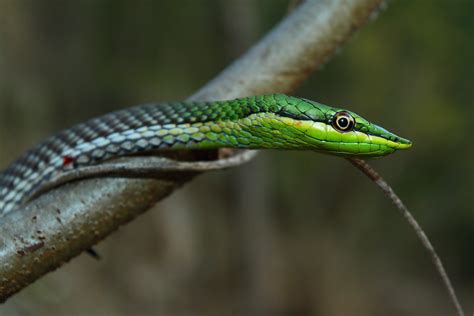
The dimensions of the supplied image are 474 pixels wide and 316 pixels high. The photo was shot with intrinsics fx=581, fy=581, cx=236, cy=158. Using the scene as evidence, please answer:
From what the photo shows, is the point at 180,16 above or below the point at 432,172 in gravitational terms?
above

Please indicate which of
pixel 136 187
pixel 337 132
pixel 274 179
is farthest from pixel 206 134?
pixel 274 179

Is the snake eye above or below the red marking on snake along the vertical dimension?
above

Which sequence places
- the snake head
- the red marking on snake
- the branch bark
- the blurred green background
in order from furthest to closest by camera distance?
the blurred green background, the red marking on snake, the snake head, the branch bark

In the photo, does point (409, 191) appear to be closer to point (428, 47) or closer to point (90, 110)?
point (428, 47)

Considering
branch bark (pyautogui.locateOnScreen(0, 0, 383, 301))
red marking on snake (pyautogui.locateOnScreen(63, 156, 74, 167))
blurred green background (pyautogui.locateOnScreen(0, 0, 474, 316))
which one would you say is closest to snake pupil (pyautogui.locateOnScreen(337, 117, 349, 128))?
branch bark (pyautogui.locateOnScreen(0, 0, 383, 301))

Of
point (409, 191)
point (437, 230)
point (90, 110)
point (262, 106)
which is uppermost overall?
point (262, 106)

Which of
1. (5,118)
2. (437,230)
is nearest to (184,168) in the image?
(5,118)

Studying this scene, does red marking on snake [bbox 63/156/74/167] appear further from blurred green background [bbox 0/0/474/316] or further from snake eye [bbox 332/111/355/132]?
blurred green background [bbox 0/0/474/316]
